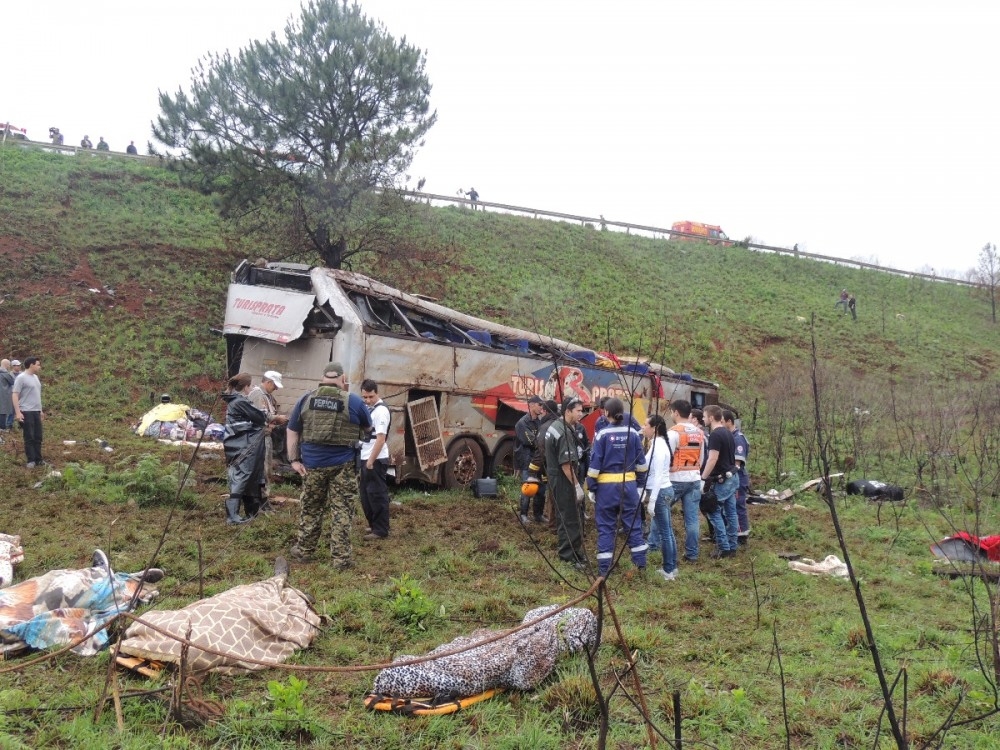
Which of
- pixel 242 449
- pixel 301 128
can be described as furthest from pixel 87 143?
pixel 242 449

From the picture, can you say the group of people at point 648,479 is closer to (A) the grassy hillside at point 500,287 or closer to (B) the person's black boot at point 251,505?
(B) the person's black boot at point 251,505

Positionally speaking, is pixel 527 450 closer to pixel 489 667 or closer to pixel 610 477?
pixel 610 477

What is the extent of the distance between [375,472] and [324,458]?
91cm

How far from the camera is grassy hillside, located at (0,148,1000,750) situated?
3662 mm

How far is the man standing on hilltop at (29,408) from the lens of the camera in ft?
31.4

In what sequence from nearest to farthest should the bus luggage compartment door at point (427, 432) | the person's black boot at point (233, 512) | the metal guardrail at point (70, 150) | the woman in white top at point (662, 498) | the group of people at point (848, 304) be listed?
the woman in white top at point (662, 498), the person's black boot at point (233, 512), the bus luggage compartment door at point (427, 432), the metal guardrail at point (70, 150), the group of people at point (848, 304)

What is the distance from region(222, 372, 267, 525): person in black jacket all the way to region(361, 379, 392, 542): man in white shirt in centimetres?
120

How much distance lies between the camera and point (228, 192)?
57.1ft

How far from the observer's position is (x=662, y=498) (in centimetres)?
700

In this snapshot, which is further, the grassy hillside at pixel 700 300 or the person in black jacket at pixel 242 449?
the grassy hillside at pixel 700 300

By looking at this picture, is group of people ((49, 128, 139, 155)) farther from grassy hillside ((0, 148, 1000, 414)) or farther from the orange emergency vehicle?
the orange emergency vehicle

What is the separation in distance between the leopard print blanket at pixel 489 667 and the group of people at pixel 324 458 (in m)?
2.39

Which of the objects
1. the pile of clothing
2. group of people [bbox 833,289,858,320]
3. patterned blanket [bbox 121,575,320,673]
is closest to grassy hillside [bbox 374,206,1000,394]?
group of people [bbox 833,289,858,320]

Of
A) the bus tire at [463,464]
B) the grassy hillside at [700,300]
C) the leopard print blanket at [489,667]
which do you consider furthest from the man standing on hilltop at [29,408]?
the grassy hillside at [700,300]
